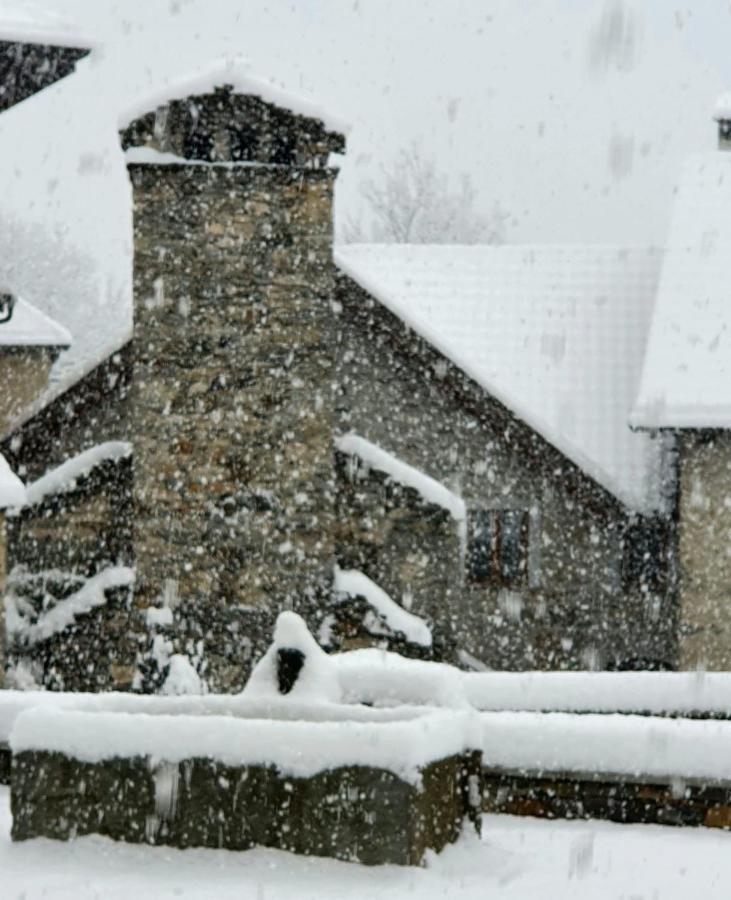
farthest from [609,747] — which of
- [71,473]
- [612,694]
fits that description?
[71,473]

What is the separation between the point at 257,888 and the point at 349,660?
2727mm

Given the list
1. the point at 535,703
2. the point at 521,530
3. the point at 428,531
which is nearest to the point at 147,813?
the point at 535,703

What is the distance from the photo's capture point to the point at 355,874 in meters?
6.48

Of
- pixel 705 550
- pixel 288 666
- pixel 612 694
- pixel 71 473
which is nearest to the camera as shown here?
pixel 288 666

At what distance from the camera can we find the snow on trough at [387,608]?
1512cm

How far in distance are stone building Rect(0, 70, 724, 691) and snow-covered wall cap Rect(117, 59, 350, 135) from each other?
0.09ft

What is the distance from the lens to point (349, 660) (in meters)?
8.94

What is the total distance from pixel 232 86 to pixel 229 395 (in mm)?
2850

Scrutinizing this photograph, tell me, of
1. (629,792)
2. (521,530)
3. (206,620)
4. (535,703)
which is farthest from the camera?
(521,530)

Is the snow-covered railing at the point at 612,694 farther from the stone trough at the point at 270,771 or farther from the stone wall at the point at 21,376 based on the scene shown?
the stone wall at the point at 21,376

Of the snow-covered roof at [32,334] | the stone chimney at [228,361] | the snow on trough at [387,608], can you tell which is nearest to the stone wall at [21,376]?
the snow-covered roof at [32,334]

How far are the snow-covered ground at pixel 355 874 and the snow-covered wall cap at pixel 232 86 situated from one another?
9.26 m

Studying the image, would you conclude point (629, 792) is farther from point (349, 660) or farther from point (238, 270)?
point (238, 270)

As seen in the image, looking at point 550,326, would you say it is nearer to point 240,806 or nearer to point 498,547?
point 498,547
